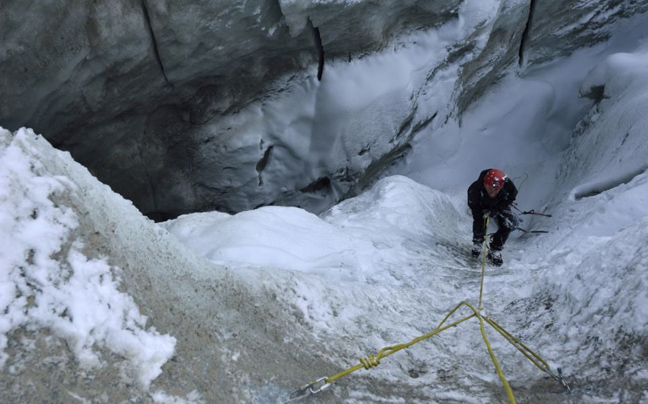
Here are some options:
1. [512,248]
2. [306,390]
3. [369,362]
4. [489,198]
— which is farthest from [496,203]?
[306,390]

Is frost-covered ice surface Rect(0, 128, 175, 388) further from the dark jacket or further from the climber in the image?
the dark jacket

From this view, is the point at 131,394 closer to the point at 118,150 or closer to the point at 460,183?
the point at 118,150

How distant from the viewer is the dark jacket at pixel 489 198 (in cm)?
563

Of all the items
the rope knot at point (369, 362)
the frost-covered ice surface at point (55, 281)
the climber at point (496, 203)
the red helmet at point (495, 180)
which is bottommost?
the climber at point (496, 203)

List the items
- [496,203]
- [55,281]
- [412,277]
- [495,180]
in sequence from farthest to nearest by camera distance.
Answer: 1. [496,203]
2. [495,180]
3. [412,277]
4. [55,281]

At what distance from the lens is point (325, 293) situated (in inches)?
135

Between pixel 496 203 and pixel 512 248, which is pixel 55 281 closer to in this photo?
pixel 496 203

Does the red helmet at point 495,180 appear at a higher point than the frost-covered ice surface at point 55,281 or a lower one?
lower

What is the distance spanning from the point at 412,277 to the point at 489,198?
1.81 metres

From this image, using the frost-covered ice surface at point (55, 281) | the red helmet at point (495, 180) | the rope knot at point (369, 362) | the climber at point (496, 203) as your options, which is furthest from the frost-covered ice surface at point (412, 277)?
the red helmet at point (495, 180)

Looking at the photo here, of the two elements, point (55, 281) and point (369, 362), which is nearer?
point (55, 281)

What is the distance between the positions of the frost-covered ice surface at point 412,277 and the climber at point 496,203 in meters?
0.30

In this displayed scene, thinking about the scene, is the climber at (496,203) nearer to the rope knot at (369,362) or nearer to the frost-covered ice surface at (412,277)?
the frost-covered ice surface at (412,277)

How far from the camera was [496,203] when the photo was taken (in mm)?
5715
